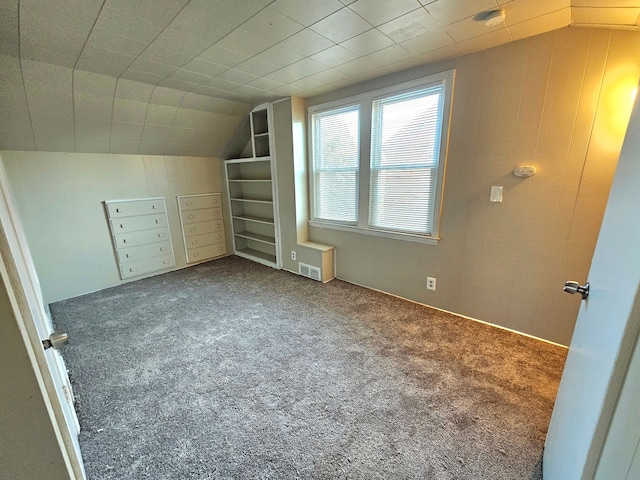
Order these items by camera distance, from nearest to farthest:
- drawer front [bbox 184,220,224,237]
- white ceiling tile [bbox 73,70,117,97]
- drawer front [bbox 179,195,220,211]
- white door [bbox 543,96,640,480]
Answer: white door [bbox 543,96,640,480], white ceiling tile [bbox 73,70,117,97], drawer front [bbox 179,195,220,211], drawer front [bbox 184,220,224,237]

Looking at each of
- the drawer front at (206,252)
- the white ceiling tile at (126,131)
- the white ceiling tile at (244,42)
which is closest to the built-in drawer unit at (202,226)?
the drawer front at (206,252)

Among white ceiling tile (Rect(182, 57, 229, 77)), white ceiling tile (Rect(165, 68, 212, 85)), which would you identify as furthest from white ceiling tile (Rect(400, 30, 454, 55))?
white ceiling tile (Rect(165, 68, 212, 85))

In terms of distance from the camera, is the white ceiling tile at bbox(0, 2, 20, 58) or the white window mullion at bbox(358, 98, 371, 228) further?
the white window mullion at bbox(358, 98, 371, 228)

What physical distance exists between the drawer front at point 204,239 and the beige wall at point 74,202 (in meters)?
0.74

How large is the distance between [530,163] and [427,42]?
1.19m

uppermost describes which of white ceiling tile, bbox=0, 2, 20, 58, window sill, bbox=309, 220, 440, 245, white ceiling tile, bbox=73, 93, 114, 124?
white ceiling tile, bbox=0, 2, 20, 58

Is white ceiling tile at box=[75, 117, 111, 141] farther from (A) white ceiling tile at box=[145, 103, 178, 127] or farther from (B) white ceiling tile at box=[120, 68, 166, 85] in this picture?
(B) white ceiling tile at box=[120, 68, 166, 85]

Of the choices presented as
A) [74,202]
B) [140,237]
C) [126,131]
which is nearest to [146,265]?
[140,237]

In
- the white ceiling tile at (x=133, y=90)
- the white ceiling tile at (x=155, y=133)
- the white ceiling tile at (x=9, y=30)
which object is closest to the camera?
the white ceiling tile at (x=9, y=30)

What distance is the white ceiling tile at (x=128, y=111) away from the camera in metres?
2.70

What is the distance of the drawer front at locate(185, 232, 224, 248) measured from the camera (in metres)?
4.14

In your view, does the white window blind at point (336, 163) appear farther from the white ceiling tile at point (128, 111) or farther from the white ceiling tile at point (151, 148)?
the white ceiling tile at point (151, 148)

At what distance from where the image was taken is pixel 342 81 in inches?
106

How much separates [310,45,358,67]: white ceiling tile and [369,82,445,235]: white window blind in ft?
2.02
